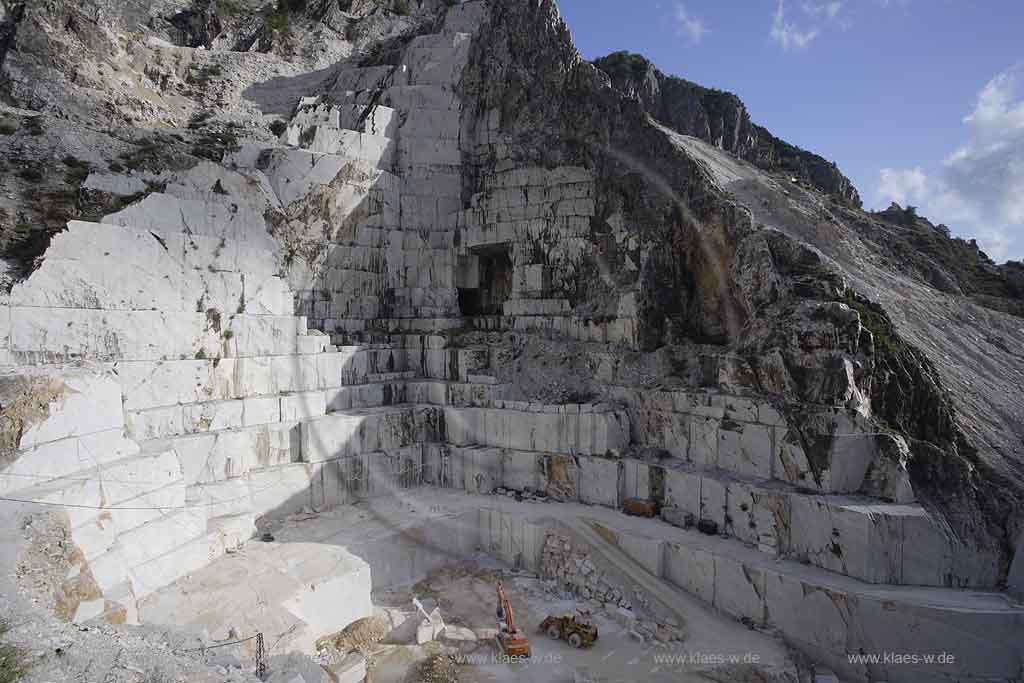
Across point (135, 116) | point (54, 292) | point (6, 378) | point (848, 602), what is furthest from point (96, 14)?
point (848, 602)

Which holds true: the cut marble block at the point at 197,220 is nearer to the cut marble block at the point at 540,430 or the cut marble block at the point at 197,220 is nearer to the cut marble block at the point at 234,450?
the cut marble block at the point at 234,450

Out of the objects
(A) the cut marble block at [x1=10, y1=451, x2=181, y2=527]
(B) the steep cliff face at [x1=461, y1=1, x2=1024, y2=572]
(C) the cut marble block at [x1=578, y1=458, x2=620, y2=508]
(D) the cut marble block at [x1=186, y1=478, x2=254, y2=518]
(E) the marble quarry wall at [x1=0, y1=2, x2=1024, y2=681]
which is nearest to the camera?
(A) the cut marble block at [x1=10, y1=451, x2=181, y2=527]

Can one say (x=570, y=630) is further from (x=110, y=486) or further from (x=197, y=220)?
(x=197, y=220)

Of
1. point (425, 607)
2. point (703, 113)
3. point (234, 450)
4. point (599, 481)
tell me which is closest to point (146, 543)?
point (234, 450)

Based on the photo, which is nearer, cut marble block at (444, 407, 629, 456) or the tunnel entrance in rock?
cut marble block at (444, 407, 629, 456)

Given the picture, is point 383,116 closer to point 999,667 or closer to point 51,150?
point 51,150

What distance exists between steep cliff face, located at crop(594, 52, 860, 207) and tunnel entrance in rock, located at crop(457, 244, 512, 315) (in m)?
17.7

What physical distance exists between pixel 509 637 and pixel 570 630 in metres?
1.14

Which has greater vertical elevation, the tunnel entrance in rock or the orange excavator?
the tunnel entrance in rock

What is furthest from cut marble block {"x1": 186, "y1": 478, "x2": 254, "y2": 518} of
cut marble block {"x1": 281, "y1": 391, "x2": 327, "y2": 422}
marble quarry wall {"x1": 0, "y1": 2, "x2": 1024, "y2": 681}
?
cut marble block {"x1": 281, "y1": 391, "x2": 327, "y2": 422}

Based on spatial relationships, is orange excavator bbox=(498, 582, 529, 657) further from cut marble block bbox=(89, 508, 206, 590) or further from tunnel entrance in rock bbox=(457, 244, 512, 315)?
tunnel entrance in rock bbox=(457, 244, 512, 315)

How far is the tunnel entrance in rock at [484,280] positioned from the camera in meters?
18.9

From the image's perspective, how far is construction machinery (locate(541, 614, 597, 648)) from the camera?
31.7 ft

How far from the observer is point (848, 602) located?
8.73m
